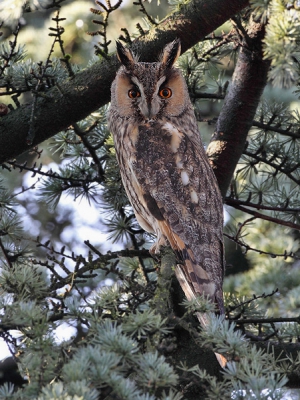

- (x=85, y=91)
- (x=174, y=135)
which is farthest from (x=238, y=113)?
(x=85, y=91)

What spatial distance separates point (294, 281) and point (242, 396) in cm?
276

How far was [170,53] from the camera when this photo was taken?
2658mm

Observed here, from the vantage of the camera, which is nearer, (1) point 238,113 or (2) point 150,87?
(2) point 150,87

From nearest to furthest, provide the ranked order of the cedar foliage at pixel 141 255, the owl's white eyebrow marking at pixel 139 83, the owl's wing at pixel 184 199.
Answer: the cedar foliage at pixel 141 255, the owl's wing at pixel 184 199, the owl's white eyebrow marking at pixel 139 83

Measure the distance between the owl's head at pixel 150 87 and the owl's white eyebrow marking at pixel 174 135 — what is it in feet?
0.25

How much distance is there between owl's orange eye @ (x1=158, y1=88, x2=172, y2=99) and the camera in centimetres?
287

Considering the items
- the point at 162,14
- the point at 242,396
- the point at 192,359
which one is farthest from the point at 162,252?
the point at 162,14

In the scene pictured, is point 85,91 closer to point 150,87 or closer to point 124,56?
point 124,56

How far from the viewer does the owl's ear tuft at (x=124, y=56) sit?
103 inches

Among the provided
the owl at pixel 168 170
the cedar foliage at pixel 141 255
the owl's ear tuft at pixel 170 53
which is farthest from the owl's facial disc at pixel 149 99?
the cedar foliage at pixel 141 255

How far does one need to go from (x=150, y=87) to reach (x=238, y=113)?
468 mm

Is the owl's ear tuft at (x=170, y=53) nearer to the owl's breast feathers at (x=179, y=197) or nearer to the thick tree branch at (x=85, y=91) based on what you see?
the thick tree branch at (x=85, y=91)

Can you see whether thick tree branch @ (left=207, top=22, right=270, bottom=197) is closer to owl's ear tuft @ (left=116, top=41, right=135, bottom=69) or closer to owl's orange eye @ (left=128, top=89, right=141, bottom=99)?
owl's orange eye @ (left=128, top=89, right=141, bottom=99)

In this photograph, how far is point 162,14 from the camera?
5.75 meters
